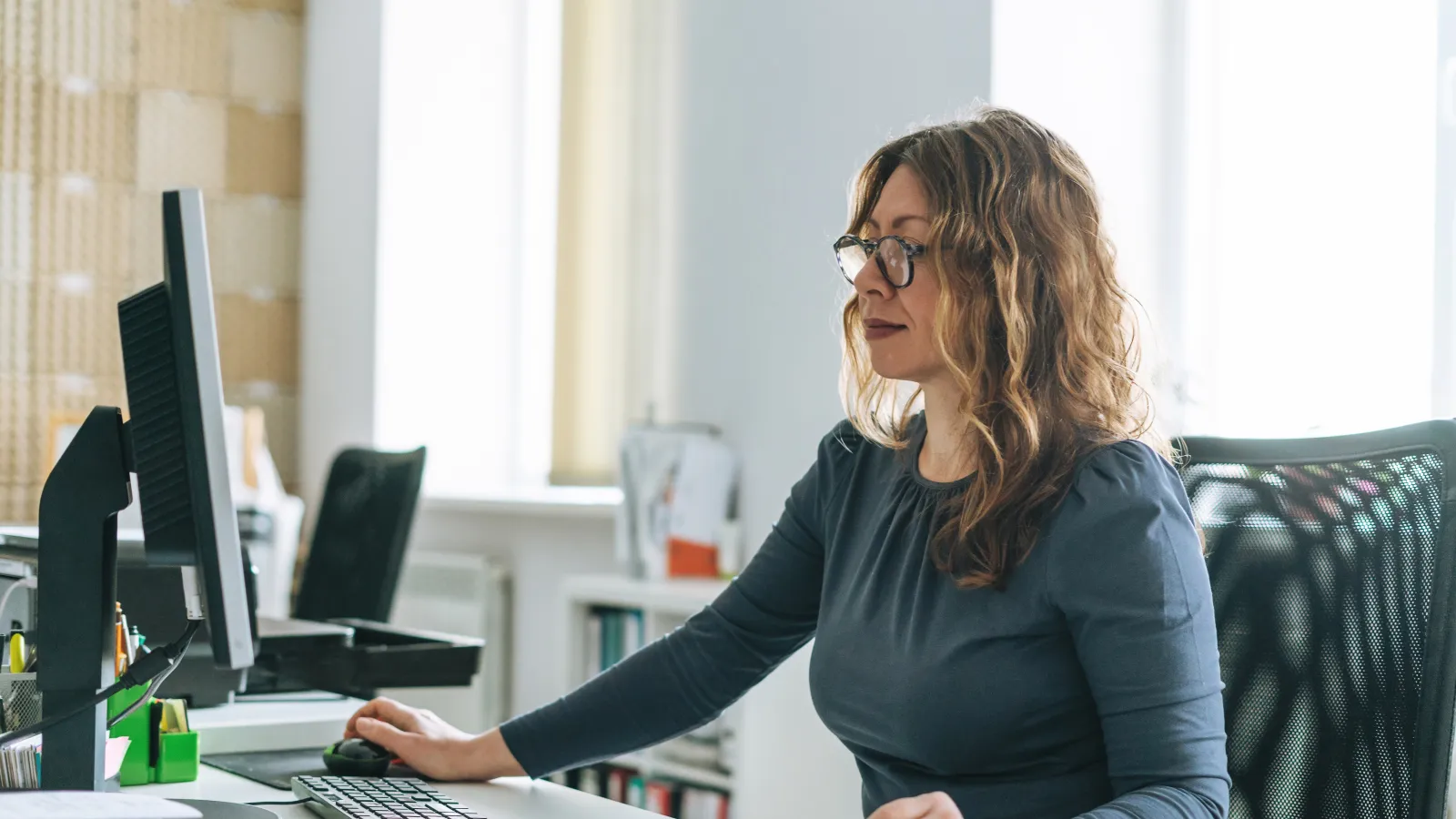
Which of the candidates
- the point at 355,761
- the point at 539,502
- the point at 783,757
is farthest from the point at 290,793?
the point at 539,502

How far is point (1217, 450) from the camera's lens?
4.42ft

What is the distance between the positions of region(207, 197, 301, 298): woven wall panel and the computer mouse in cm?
345

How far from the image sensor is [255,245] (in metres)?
4.64

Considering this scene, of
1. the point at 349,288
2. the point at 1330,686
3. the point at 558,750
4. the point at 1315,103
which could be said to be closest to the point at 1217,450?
the point at 1330,686

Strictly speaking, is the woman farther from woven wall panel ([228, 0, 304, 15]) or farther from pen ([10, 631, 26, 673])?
woven wall panel ([228, 0, 304, 15])

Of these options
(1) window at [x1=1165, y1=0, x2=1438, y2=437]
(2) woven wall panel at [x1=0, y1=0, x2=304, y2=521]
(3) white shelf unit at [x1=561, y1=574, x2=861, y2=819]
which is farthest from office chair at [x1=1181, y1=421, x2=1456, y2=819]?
(2) woven wall panel at [x1=0, y1=0, x2=304, y2=521]

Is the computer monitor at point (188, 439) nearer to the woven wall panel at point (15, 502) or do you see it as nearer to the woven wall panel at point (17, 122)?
the woven wall panel at point (15, 502)

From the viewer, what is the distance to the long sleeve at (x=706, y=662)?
1383 millimetres

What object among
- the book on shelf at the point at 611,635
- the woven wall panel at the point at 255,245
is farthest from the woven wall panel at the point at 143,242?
the book on shelf at the point at 611,635

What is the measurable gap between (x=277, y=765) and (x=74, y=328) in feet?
10.8

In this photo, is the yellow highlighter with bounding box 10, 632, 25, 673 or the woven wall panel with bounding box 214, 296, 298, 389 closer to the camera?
the yellow highlighter with bounding box 10, 632, 25, 673

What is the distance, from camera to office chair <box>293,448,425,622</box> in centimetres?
277

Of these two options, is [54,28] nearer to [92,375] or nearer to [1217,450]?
[92,375]

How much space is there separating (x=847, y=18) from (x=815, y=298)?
0.51 m
